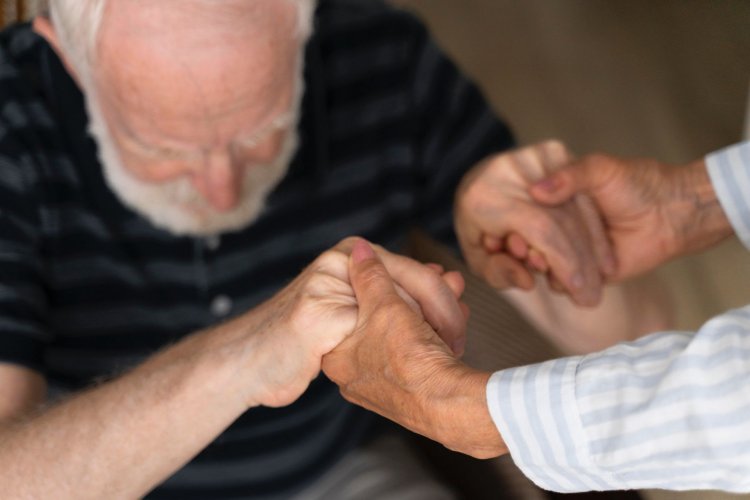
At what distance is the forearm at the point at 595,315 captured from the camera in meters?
1.46

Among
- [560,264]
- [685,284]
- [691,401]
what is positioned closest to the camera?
[691,401]

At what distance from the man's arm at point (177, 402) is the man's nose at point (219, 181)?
24 cm

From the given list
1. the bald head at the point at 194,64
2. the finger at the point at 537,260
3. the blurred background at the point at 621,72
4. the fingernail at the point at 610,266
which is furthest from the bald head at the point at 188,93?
the blurred background at the point at 621,72

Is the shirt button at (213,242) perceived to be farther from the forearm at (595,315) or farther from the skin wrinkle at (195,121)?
the forearm at (595,315)

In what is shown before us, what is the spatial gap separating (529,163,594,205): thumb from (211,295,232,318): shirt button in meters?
0.48

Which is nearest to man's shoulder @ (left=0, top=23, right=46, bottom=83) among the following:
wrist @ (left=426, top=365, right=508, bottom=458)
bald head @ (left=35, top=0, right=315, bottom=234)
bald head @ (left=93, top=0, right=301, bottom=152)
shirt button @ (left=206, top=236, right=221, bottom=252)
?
bald head @ (left=35, top=0, right=315, bottom=234)

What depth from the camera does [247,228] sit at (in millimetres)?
1460

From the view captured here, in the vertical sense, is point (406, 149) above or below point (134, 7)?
below

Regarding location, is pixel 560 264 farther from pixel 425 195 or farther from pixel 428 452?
pixel 428 452

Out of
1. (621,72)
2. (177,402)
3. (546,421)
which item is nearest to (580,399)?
(546,421)

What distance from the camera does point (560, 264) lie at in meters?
1.28

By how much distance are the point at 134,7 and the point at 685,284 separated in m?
1.90

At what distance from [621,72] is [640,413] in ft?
8.86

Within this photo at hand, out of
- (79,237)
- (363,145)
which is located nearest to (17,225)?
(79,237)
